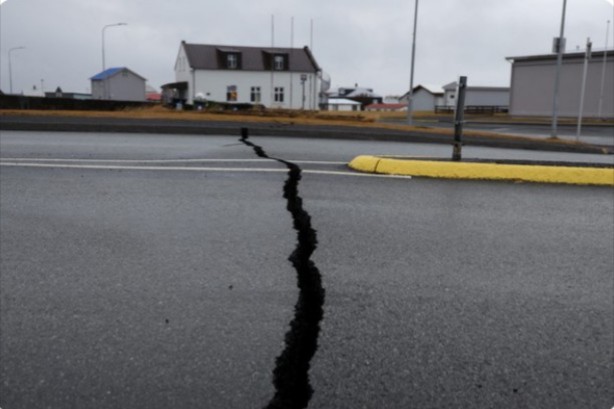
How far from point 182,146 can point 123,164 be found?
3.15m

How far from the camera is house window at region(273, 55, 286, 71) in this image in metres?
57.1

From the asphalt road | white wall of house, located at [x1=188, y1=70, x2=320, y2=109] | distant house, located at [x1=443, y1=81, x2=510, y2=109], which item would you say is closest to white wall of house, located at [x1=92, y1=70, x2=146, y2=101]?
white wall of house, located at [x1=188, y1=70, x2=320, y2=109]

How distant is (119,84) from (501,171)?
197 ft

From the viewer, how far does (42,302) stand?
2814mm

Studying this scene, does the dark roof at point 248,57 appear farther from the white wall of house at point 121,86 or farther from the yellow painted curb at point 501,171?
the yellow painted curb at point 501,171

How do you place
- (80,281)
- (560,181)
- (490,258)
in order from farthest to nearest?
(560,181) → (490,258) → (80,281)

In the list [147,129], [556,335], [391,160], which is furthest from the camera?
[147,129]

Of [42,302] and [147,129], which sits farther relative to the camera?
[147,129]

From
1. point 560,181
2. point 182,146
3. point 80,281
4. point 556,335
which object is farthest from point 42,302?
point 182,146

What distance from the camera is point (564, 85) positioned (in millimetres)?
41438

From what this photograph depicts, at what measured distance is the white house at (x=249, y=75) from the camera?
5616 centimetres

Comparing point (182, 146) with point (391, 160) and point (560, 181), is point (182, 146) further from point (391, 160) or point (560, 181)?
point (560, 181)

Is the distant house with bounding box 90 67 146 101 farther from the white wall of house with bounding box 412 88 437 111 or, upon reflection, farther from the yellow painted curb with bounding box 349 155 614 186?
the yellow painted curb with bounding box 349 155 614 186

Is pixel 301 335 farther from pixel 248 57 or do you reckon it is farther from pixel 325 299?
pixel 248 57
